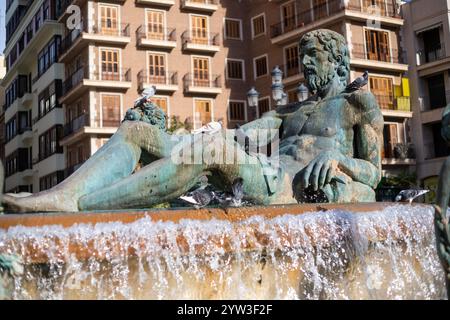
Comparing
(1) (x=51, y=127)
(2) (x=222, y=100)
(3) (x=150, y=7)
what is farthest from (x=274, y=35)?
(1) (x=51, y=127)

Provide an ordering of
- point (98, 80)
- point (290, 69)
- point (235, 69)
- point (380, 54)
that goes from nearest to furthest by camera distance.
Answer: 1. point (380, 54)
2. point (98, 80)
3. point (290, 69)
4. point (235, 69)

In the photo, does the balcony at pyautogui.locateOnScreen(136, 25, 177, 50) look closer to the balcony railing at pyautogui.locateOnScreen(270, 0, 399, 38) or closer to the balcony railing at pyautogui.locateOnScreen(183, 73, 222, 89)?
the balcony railing at pyautogui.locateOnScreen(183, 73, 222, 89)

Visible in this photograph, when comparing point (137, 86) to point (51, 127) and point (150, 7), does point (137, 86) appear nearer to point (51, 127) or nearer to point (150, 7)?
point (150, 7)

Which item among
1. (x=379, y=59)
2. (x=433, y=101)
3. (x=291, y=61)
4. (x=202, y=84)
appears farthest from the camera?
(x=202, y=84)

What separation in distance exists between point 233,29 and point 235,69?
2.61 metres

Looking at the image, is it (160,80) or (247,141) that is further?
(160,80)

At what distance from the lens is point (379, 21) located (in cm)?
3422

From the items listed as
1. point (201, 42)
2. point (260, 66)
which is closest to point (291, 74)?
point (260, 66)

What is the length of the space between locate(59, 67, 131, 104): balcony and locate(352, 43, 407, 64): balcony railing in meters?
12.3

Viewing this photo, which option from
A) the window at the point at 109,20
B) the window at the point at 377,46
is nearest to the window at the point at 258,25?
the window at the point at 377,46

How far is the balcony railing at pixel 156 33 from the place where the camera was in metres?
37.5

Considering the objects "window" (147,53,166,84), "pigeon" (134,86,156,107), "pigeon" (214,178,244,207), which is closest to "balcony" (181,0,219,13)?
"window" (147,53,166,84)

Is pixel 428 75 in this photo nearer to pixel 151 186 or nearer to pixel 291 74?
pixel 291 74

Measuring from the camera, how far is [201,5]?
39.5 meters
